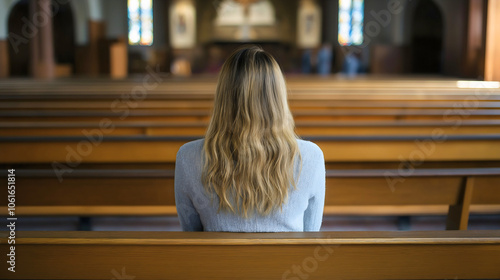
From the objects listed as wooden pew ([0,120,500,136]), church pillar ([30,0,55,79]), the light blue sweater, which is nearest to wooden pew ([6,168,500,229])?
the light blue sweater

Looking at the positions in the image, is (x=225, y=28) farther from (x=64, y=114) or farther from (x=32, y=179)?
(x=32, y=179)

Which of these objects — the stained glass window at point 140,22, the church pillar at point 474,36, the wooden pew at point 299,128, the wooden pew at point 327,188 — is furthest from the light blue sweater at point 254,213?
the stained glass window at point 140,22

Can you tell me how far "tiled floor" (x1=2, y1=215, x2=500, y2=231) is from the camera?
3.33 metres

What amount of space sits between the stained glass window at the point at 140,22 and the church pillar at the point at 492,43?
11.2 metres

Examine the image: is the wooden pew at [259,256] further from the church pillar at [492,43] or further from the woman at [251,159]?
the church pillar at [492,43]

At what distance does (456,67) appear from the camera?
1215cm

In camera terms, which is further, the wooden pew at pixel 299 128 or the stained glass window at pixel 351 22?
the stained glass window at pixel 351 22

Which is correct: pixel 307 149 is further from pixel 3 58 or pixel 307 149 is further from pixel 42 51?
pixel 3 58

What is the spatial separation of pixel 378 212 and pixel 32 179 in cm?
196

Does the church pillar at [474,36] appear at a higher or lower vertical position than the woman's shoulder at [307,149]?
higher

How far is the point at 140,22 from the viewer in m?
17.3

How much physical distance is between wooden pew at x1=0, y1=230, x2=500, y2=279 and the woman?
0.50 ft

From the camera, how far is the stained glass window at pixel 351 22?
1673 cm

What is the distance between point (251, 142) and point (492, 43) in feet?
31.5
